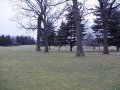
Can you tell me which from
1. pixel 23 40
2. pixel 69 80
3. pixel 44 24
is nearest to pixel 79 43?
pixel 69 80

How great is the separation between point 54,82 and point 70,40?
153 ft

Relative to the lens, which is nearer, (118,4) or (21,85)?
A: (21,85)

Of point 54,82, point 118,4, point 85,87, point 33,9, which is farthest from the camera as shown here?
point 33,9

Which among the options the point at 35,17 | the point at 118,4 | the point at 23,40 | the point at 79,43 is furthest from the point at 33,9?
the point at 23,40

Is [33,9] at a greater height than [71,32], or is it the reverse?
[33,9]

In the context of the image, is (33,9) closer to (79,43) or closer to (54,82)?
(79,43)

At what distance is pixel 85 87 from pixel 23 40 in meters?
115

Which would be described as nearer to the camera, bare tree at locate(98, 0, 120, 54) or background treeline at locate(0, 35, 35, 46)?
bare tree at locate(98, 0, 120, 54)

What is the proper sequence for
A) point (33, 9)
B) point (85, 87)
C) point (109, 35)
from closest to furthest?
point (85, 87) < point (33, 9) < point (109, 35)

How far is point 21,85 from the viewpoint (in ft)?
34.4

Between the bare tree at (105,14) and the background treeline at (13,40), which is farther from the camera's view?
the background treeline at (13,40)

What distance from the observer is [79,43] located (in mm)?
30109

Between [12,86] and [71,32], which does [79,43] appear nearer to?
[12,86]

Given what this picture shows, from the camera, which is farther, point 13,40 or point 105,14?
point 13,40
